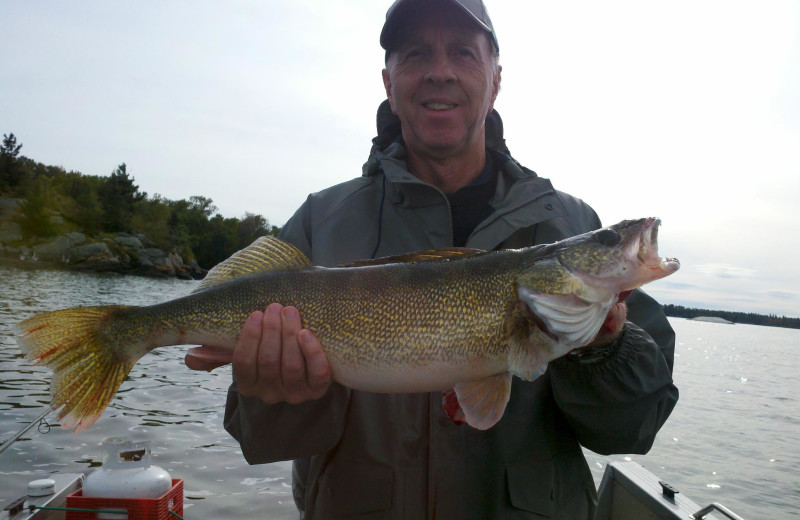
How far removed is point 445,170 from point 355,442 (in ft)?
5.92

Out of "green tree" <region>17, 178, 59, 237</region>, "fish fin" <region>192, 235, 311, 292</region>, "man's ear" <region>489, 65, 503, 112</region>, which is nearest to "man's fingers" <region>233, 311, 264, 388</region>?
"fish fin" <region>192, 235, 311, 292</region>

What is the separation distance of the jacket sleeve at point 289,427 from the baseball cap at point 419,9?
7.56ft

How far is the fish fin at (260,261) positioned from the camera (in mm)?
2939

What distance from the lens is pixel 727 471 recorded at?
41.9 feet

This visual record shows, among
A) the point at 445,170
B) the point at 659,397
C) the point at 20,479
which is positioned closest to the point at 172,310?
the point at 445,170

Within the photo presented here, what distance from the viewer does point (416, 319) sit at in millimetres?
2654

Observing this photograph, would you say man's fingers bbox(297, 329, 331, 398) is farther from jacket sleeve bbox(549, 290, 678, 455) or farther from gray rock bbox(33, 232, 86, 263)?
gray rock bbox(33, 232, 86, 263)

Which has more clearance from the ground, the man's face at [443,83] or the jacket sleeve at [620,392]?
the man's face at [443,83]

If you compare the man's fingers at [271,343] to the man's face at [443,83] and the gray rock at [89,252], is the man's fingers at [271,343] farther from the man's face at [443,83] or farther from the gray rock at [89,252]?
the gray rock at [89,252]

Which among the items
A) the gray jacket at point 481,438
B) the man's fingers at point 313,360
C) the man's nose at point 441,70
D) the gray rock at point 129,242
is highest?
the gray rock at point 129,242

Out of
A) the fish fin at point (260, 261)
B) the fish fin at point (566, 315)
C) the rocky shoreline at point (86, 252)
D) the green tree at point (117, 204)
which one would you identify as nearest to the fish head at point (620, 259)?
the fish fin at point (566, 315)

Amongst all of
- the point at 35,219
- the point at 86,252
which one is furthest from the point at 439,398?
the point at 35,219

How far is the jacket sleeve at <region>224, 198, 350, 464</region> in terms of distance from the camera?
2.76 metres

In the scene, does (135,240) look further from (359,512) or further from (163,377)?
(359,512)
